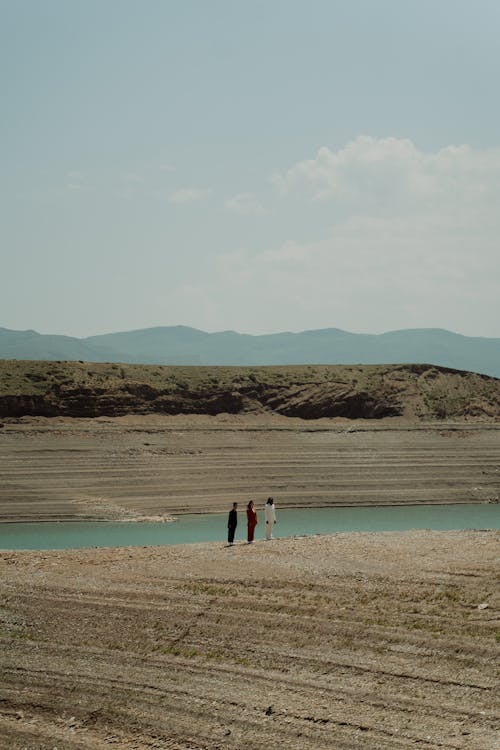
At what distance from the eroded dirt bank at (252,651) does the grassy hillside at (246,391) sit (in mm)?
29767

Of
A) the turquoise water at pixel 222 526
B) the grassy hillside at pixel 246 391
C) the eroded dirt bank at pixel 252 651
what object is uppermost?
the grassy hillside at pixel 246 391

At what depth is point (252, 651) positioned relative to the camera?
13.3 metres

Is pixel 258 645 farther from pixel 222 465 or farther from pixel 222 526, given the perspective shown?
pixel 222 465

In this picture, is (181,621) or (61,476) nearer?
(181,621)

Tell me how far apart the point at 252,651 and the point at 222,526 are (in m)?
18.4

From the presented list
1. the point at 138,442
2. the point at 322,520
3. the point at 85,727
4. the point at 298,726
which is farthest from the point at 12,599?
the point at 138,442

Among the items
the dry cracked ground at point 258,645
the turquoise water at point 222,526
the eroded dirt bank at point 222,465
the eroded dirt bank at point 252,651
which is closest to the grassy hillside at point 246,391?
the eroded dirt bank at point 222,465

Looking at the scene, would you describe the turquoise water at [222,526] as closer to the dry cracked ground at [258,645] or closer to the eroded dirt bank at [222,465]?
the eroded dirt bank at [222,465]

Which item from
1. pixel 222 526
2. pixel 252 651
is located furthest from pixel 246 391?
pixel 252 651

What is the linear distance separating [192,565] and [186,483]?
21.3 m

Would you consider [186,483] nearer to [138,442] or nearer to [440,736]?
[138,442]

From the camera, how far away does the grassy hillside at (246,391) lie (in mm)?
48156

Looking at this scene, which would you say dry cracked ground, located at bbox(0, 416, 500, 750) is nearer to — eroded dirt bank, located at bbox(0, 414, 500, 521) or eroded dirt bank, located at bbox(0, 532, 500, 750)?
eroded dirt bank, located at bbox(0, 532, 500, 750)

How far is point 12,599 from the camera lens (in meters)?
15.6
